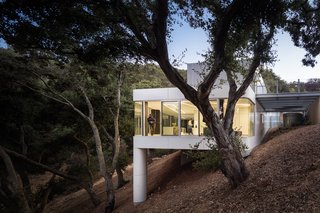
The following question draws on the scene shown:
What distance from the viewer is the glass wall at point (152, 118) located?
50.1 feet

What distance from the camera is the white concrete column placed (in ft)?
49.8

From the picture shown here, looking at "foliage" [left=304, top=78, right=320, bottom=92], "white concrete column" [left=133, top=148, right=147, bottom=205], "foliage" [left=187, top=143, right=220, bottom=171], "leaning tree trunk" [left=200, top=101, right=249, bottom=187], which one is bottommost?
"white concrete column" [left=133, top=148, right=147, bottom=205]

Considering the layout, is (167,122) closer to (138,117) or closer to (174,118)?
(174,118)

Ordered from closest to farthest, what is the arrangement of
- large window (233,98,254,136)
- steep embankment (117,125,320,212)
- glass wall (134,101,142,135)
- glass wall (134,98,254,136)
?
steep embankment (117,125,320,212), glass wall (134,98,254,136), large window (233,98,254,136), glass wall (134,101,142,135)

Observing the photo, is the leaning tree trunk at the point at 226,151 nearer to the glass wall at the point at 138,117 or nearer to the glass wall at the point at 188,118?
the glass wall at the point at 188,118

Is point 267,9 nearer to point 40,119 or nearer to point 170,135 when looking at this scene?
point 170,135

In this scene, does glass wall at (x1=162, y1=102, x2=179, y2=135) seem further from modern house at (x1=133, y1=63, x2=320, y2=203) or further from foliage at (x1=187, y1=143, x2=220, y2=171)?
foliage at (x1=187, y1=143, x2=220, y2=171)

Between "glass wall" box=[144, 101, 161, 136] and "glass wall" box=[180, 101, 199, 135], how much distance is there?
1.22 meters

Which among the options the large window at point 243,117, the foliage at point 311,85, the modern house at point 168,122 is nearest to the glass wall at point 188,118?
the modern house at point 168,122

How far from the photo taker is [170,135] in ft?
48.9

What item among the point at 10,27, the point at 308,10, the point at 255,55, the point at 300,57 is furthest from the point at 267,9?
the point at 10,27

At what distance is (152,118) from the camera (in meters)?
15.4

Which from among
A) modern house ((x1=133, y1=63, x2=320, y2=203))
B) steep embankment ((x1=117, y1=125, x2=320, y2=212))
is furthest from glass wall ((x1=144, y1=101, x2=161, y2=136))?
steep embankment ((x1=117, y1=125, x2=320, y2=212))

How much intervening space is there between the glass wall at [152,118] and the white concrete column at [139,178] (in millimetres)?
1161
